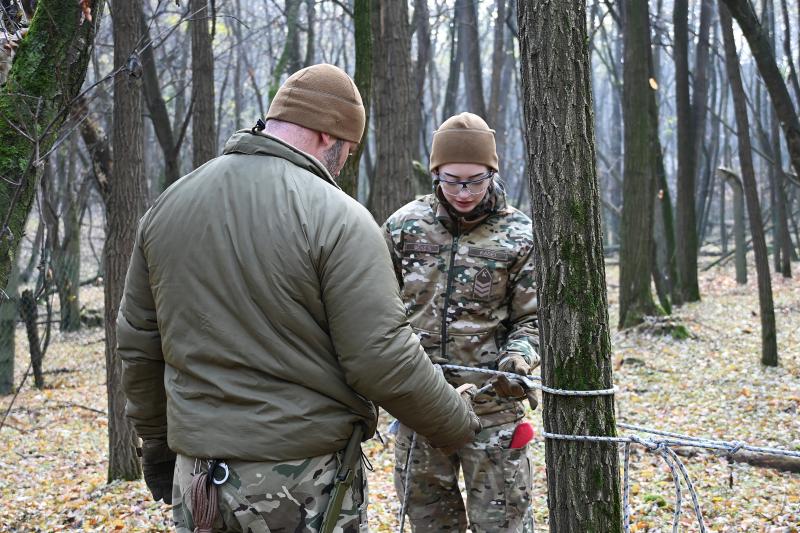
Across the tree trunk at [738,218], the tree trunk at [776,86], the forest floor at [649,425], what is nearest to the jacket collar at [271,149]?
the forest floor at [649,425]

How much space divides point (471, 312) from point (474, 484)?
2.37ft

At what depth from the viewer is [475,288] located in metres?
3.39

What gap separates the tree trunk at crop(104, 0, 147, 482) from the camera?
6211 mm

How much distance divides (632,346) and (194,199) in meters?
9.80

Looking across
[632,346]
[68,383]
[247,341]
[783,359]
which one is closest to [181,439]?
[247,341]

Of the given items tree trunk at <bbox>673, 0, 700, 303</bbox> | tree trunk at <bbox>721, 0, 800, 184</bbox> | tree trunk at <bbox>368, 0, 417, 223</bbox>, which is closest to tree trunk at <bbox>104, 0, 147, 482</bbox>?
tree trunk at <bbox>368, 0, 417, 223</bbox>

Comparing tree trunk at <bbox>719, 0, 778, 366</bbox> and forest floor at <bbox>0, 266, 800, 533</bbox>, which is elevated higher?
tree trunk at <bbox>719, 0, 778, 366</bbox>

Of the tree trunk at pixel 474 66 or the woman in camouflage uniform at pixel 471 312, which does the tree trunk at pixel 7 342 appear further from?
the woman in camouflage uniform at pixel 471 312

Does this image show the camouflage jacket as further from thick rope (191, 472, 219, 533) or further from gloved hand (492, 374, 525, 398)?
thick rope (191, 472, 219, 533)

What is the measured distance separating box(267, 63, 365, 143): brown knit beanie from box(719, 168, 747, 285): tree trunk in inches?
577

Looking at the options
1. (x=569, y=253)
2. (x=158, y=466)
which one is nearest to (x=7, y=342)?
(x=158, y=466)

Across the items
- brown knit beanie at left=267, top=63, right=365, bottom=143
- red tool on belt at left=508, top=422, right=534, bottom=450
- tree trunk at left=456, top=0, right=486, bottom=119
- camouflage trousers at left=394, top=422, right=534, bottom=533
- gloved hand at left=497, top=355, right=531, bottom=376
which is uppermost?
tree trunk at left=456, top=0, right=486, bottom=119

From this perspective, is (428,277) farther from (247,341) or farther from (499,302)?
(247,341)

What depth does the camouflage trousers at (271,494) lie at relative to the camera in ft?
7.25
